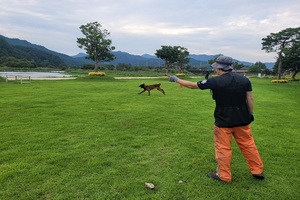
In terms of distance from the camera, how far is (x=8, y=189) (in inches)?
124

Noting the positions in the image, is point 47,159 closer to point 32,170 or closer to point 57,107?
point 32,170

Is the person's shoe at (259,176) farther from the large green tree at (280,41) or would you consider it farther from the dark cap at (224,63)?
the large green tree at (280,41)

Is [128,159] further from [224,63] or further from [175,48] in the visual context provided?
[175,48]

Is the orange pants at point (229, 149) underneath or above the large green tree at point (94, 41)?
underneath

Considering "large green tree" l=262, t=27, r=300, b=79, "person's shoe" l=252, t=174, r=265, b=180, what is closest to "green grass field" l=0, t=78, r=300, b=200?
"person's shoe" l=252, t=174, r=265, b=180

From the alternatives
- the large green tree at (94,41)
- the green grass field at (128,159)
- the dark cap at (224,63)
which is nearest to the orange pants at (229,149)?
the green grass field at (128,159)

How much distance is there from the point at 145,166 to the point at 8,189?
6.46 ft

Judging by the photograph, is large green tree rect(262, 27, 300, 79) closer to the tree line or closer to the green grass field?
the tree line

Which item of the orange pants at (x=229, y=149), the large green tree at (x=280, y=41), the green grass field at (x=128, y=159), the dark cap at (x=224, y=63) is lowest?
the green grass field at (x=128, y=159)

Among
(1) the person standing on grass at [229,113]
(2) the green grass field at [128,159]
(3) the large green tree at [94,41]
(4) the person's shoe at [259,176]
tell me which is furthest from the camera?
(3) the large green tree at [94,41]

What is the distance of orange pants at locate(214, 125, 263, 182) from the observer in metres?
3.51

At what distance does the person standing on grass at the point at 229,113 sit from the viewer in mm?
3457

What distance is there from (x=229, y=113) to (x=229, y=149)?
52 cm

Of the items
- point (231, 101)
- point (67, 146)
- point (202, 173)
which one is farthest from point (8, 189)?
point (231, 101)
